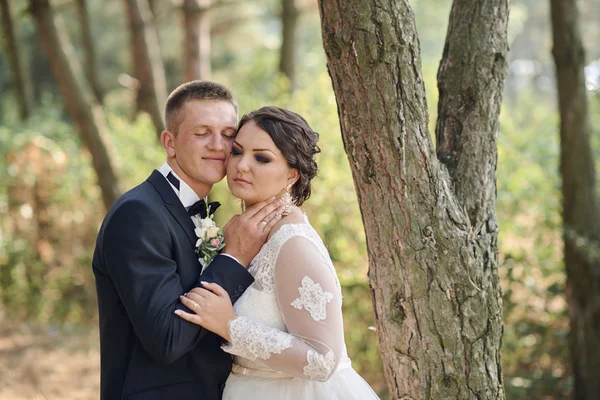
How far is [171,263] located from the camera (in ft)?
8.32

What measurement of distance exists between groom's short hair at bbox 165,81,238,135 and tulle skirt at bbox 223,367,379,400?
3.61ft

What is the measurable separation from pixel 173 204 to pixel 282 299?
2.04ft

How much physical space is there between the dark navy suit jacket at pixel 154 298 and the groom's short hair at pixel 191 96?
26 centimetres

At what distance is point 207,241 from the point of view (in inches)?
107

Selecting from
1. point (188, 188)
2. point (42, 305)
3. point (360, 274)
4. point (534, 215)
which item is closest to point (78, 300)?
point (42, 305)

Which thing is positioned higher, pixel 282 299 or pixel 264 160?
pixel 264 160

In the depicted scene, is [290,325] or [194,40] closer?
[290,325]

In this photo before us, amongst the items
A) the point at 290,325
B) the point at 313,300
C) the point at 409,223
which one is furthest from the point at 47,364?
the point at 409,223

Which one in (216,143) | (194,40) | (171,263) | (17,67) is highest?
(17,67)

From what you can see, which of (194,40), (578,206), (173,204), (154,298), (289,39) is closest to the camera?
(154,298)

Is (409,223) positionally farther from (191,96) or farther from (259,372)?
(191,96)

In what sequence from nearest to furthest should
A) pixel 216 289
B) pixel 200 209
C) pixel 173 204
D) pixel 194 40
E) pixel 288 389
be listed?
pixel 216 289, pixel 288 389, pixel 173 204, pixel 200 209, pixel 194 40

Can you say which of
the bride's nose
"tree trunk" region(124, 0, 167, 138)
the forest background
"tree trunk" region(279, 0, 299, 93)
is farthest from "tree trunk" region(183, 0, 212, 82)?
the bride's nose

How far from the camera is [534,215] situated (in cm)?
655
